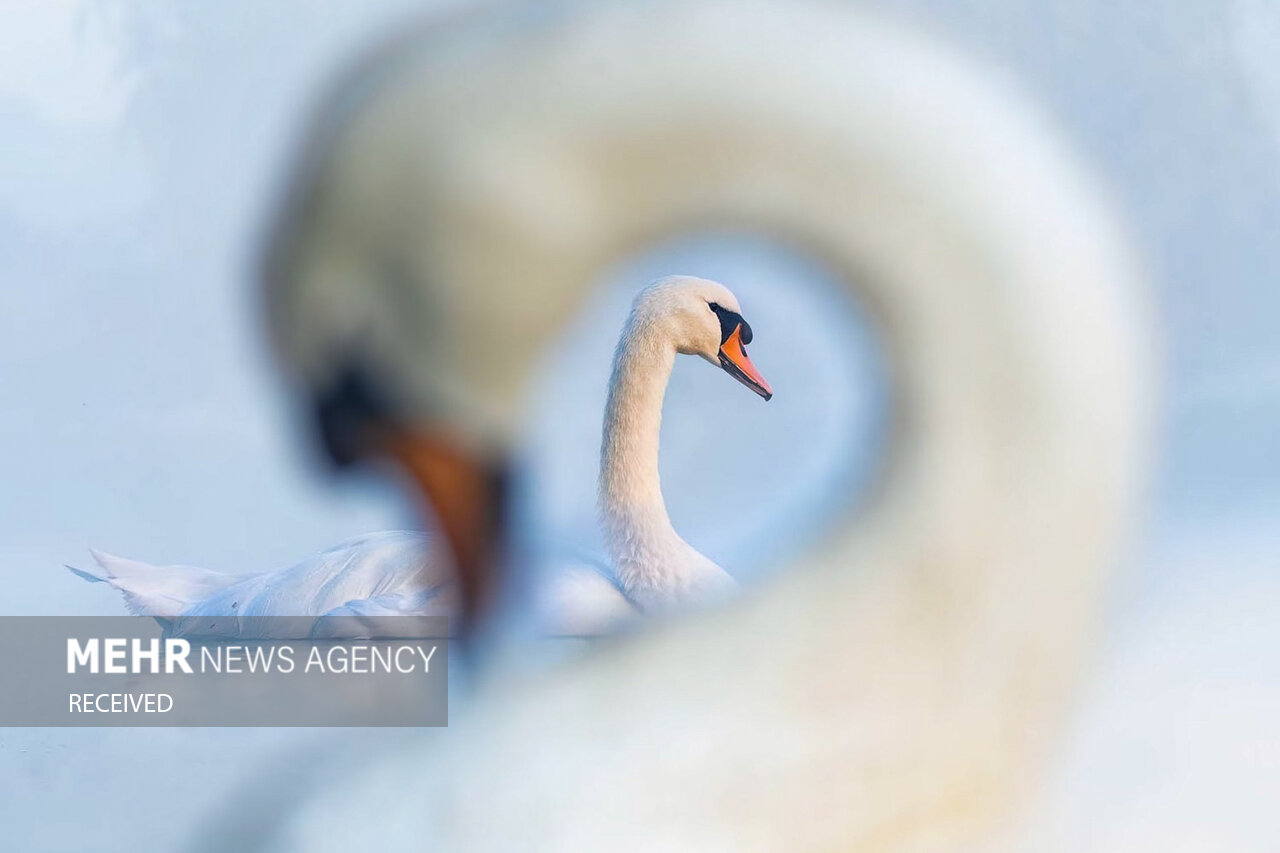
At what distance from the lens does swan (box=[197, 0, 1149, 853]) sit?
1348 millimetres

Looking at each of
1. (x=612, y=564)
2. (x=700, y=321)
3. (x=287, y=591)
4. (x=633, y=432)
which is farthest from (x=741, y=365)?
(x=287, y=591)

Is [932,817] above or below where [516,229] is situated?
below

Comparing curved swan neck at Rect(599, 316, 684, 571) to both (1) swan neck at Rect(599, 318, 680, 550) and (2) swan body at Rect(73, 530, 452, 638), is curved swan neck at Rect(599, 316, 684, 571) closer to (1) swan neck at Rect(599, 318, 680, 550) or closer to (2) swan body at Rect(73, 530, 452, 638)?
(1) swan neck at Rect(599, 318, 680, 550)

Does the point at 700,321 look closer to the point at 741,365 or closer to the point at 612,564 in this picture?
the point at 741,365

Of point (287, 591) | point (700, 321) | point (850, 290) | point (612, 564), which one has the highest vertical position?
point (700, 321)

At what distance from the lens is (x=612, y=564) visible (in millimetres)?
2961

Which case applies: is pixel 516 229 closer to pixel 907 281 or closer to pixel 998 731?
pixel 907 281

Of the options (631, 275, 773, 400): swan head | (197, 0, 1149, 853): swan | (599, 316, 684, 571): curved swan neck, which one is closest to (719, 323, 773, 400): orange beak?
(631, 275, 773, 400): swan head

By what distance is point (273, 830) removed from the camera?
1.42 meters

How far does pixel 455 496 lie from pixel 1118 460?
647mm

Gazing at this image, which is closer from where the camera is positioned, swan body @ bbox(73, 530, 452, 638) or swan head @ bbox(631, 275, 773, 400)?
swan head @ bbox(631, 275, 773, 400)

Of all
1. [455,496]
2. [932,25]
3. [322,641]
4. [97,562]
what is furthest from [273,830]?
[97,562]

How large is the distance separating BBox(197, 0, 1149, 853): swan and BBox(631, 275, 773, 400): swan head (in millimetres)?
1243

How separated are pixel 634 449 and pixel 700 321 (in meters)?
0.27
